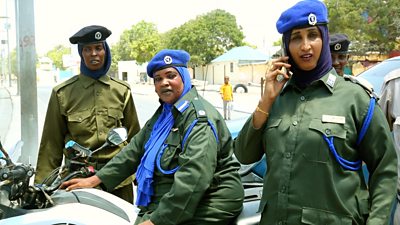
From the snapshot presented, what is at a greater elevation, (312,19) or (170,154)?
(312,19)

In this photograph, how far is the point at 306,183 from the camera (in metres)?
1.97

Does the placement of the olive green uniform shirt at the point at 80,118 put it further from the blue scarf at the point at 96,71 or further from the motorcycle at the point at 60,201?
the motorcycle at the point at 60,201

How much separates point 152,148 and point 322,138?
0.98 meters

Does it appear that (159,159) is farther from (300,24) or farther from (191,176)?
(300,24)

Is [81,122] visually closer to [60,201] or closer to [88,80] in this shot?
[88,80]

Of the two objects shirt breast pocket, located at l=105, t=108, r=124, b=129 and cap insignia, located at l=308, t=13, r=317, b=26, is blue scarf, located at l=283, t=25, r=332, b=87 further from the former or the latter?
shirt breast pocket, located at l=105, t=108, r=124, b=129

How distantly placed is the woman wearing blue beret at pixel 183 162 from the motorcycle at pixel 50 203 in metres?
0.14

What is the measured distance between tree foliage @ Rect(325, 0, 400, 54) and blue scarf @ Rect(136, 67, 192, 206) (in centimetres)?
2329

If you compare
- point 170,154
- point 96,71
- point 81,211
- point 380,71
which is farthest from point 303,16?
point 380,71

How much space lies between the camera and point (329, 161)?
1.93 meters

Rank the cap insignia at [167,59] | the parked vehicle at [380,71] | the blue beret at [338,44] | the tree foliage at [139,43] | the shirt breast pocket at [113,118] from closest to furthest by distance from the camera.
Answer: the cap insignia at [167,59]
the shirt breast pocket at [113,118]
the blue beret at [338,44]
the parked vehicle at [380,71]
the tree foliage at [139,43]

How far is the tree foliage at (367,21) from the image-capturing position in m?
24.2

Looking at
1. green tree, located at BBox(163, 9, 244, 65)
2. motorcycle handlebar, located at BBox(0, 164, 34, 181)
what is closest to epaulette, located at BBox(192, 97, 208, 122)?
motorcycle handlebar, located at BBox(0, 164, 34, 181)

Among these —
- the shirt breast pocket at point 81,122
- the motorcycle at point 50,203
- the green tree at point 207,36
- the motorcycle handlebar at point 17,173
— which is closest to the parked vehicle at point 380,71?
the shirt breast pocket at point 81,122
